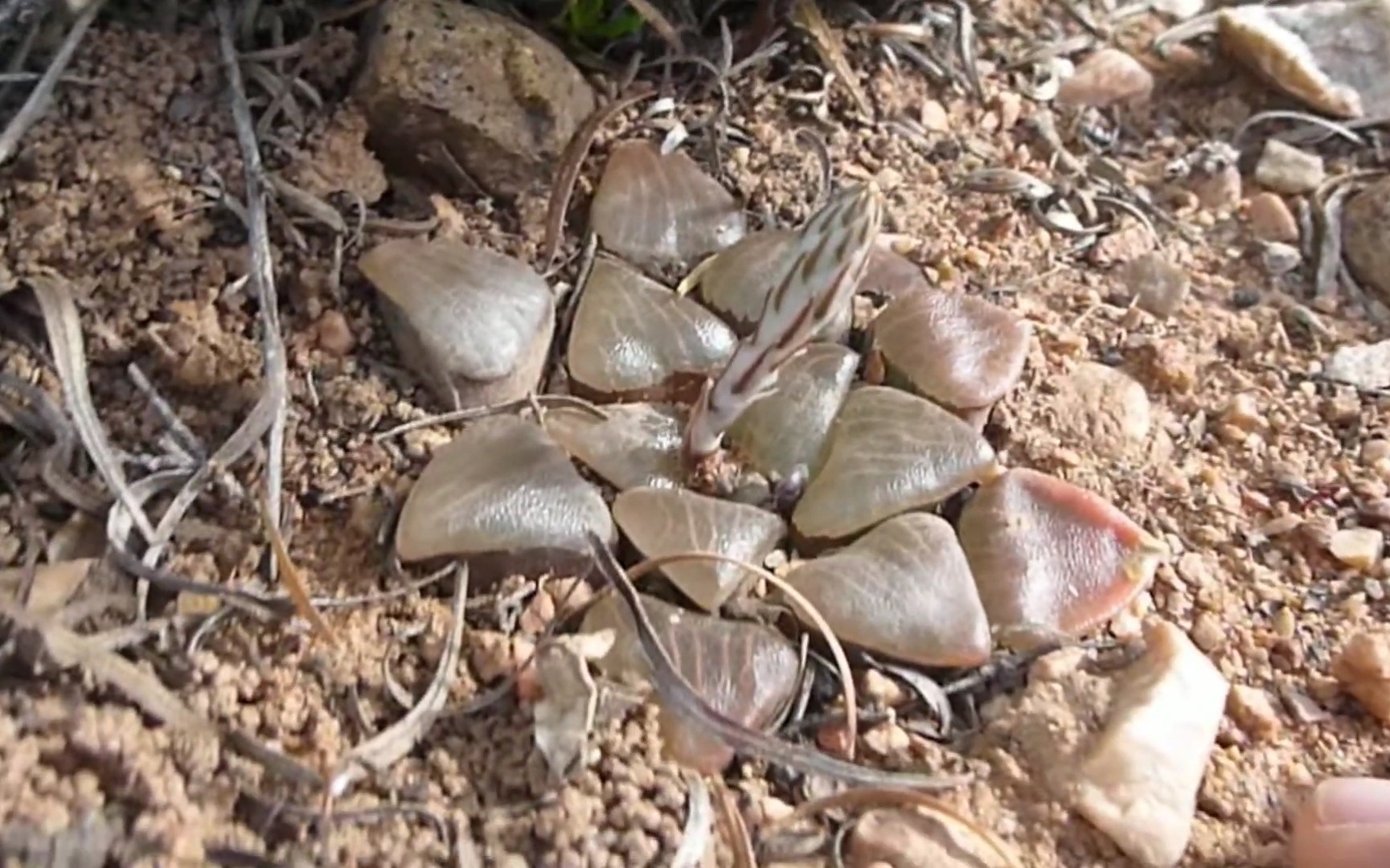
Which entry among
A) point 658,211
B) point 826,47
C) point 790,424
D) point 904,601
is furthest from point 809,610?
point 826,47

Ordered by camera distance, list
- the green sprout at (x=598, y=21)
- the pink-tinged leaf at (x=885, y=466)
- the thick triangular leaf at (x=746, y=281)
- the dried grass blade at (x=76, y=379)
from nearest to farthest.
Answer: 1. the dried grass blade at (x=76, y=379)
2. the pink-tinged leaf at (x=885, y=466)
3. the thick triangular leaf at (x=746, y=281)
4. the green sprout at (x=598, y=21)

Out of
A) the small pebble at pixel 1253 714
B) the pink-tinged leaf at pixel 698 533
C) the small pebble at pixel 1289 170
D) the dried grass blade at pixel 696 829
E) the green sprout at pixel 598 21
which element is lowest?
the small pebble at pixel 1253 714

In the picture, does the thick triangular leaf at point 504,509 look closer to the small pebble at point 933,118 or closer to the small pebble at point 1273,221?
the small pebble at point 933,118

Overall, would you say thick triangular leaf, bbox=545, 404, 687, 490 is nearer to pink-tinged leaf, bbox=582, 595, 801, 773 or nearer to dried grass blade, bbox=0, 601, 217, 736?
pink-tinged leaf, bbox=582, 595, 801, 773

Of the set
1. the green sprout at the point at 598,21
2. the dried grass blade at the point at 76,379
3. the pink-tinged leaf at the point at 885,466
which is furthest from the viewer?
the green sprout at the point at 598,21

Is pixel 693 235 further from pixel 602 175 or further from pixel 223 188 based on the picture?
pixel 223 188

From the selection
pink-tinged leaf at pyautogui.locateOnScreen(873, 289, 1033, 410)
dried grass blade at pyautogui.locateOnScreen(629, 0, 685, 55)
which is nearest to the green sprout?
dried grass blade at pyautogui.locateOnScreen(629, 0, 685, 55)

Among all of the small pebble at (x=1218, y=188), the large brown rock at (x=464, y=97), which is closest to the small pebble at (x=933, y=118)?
the small pebble at (x=1218, y=188)
